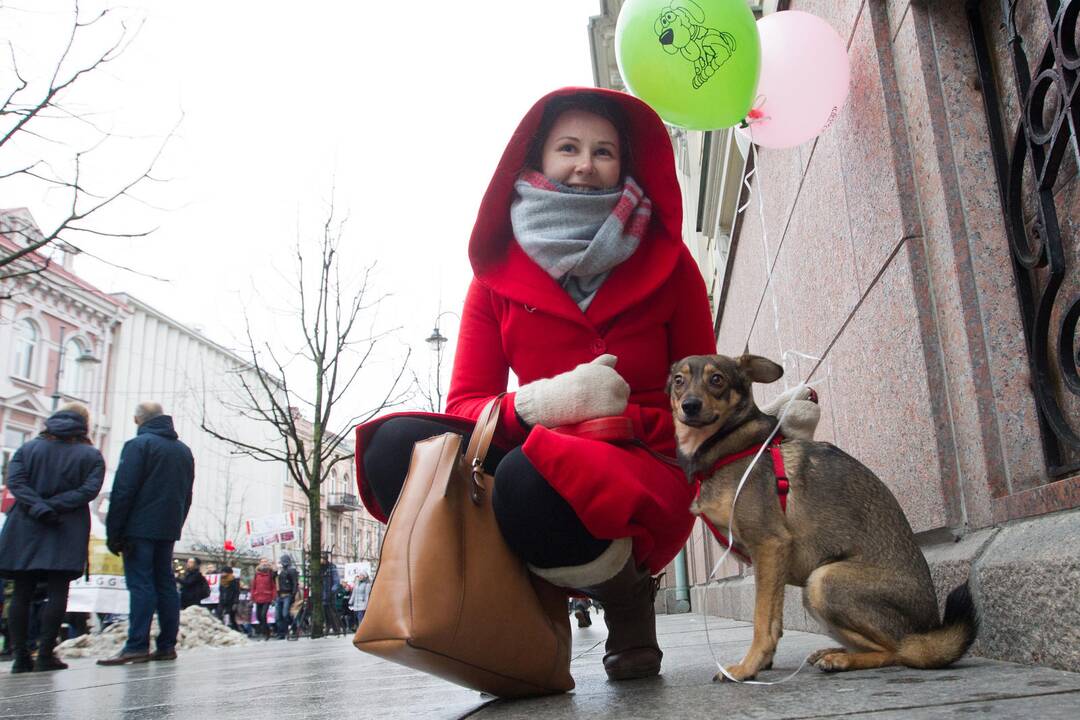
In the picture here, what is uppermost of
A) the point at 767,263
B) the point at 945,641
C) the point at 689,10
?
the point at 689,10

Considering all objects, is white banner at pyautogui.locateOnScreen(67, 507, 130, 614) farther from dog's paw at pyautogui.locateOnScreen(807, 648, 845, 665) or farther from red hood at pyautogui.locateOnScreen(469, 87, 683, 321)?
dog's paw at pyautogui.locateOnScreen(807, 648, 845, 665)

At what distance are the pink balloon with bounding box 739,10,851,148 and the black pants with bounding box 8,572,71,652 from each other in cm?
672

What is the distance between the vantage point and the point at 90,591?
41.4 ft

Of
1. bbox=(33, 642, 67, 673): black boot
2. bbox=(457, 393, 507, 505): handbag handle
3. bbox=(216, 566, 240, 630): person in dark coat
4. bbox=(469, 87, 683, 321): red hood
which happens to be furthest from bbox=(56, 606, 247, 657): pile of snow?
bbox=(216, 566, 240, 630): person in dark coat

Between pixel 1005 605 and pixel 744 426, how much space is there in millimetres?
912

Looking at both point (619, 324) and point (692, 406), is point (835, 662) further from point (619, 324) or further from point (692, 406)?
point (619, 324)

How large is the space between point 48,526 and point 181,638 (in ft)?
16.1

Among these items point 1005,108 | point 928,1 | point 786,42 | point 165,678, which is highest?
point 786,42

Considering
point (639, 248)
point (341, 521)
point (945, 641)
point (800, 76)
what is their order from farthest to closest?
1. point (341, 521)
2. point (800, 76)
3. point (639, 248)
4. point (945, 641)

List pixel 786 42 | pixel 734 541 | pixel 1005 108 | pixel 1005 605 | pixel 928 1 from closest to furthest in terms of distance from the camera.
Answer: pixel 1005 605
pixel 734 541
pixel 1005 108
pixel 928 1
pixel 786 42

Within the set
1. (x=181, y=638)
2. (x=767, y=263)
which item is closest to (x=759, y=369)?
(x=767, y=263)

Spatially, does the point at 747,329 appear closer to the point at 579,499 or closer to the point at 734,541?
the point at 734,541

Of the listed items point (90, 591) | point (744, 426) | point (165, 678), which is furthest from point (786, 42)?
point (90, 591)

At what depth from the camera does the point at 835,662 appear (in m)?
2.47
